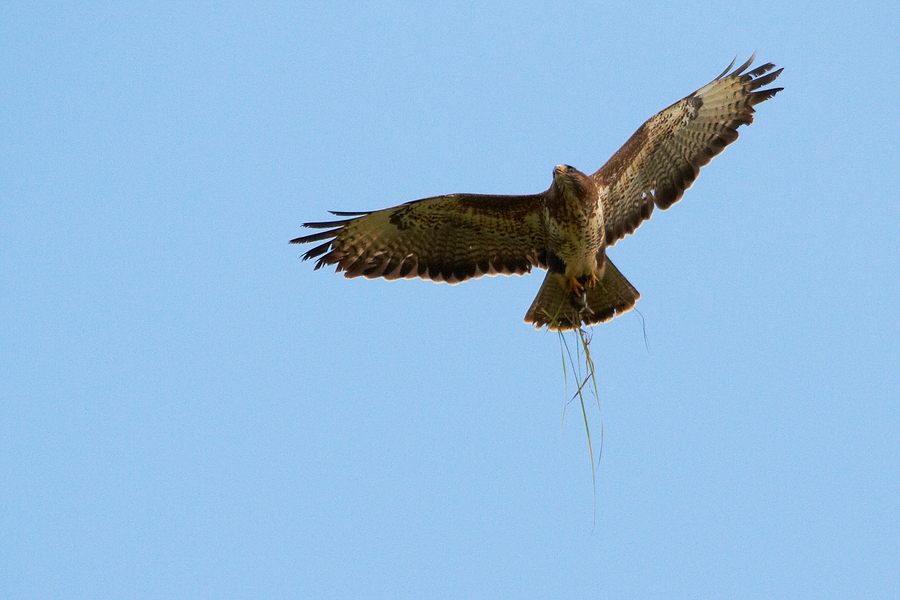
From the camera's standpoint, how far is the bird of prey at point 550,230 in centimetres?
728

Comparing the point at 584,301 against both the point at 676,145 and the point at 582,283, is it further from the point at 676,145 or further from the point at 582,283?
the point at 676,145

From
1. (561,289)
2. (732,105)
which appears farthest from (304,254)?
(732,105)

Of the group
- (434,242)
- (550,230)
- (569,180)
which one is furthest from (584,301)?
(434,242)

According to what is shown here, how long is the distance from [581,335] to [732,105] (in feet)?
7.84

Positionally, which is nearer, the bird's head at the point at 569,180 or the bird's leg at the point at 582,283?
the bird's head at the point at 569,180

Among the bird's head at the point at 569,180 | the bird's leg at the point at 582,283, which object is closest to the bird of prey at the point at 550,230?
the bird's leg at the point at 582,283

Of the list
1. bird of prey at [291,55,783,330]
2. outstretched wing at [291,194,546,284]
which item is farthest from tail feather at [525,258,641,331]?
outstretched wing at [291,194,546,284]

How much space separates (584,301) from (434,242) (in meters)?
1.29

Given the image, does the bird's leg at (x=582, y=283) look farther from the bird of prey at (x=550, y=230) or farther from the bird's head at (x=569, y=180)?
the bird's head at (x=569, y=180)

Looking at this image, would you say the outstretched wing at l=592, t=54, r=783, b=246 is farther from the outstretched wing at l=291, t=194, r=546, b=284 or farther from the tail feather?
the outstretched wing at l=291, t=194, r=546, b=284

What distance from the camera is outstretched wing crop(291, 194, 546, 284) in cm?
735

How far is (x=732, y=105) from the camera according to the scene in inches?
303

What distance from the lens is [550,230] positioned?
280 inches

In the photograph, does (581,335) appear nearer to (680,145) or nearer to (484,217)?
(484,217)
